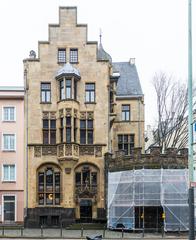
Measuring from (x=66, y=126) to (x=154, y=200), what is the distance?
10.6 m

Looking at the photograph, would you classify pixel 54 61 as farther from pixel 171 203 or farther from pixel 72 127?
pixel 171 203

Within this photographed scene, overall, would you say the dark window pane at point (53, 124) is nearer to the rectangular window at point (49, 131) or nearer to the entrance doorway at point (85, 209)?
the rectangular window at point (49, 131)

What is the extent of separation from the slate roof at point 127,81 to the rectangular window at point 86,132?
8048mm

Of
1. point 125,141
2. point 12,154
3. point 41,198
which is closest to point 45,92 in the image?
point 12,154

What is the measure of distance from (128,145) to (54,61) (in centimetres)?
1233

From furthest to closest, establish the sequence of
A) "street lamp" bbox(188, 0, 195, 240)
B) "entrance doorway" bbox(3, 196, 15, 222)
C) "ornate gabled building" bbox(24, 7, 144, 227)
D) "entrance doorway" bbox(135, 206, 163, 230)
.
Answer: "entrance doorway" bbox(3, 196, 15, 222), "ornate gabled building" bbox(24, 7, 144, 227), "entrance doorway" bbox(135, 206, 163, 230), "street lamp" bbox(188, 0, 195, 240)

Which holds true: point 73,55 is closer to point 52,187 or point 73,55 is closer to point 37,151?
point 37,151

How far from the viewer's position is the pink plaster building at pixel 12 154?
4578 cm

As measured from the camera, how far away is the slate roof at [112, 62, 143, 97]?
176ft

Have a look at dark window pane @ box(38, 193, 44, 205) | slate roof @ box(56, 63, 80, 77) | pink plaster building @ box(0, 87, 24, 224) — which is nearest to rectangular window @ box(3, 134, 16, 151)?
pink plaster building @ box(0, 87, 24, 224)

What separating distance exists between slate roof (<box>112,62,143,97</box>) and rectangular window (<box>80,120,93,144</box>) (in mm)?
8048

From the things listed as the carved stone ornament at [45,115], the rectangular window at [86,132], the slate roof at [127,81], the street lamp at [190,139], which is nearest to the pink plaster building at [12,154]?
the carved stone ornament at [45,115]

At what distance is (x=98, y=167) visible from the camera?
151 ft

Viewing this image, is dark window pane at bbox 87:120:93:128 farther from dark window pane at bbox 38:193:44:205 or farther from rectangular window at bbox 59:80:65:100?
dark window pane at bbox 38:193:44:205
